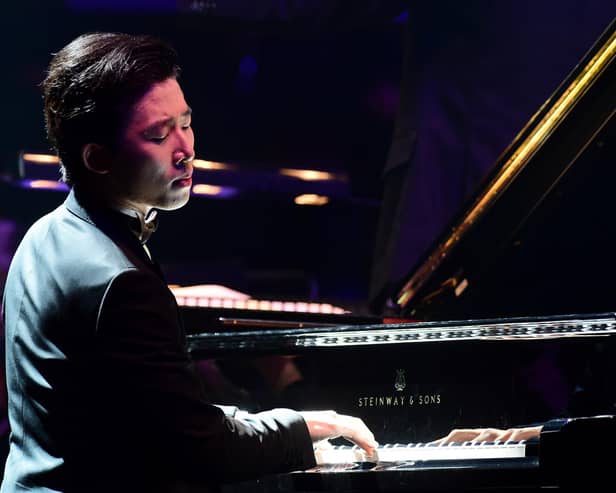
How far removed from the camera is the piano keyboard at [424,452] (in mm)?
2049

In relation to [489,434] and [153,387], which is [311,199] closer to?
[489,434]

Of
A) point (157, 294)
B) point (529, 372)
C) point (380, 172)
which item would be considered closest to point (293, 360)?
point (529, 372)

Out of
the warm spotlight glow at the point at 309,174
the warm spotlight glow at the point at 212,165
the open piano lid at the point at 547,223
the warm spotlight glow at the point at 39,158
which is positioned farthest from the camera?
the warm spotlight glow at the point at 309,174

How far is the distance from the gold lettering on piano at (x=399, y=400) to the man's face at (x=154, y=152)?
0.79 m

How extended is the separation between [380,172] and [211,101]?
1.25 m

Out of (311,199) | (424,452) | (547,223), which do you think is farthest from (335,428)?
(311,199)

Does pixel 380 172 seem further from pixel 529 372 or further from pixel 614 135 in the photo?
pixel 529 372

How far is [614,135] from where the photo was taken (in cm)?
265

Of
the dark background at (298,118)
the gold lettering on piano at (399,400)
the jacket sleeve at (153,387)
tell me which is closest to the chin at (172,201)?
the jacket sleeve at (153,387)

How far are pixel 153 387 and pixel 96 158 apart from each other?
50 centimetres

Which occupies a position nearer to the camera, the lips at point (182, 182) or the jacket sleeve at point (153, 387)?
the jacket sleeve at point (153, 387)

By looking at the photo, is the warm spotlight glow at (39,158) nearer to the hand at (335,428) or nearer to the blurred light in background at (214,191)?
the blurred light in background at (214,191)

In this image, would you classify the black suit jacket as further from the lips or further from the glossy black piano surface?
the glossy black piano surface

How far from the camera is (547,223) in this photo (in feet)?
9.66
